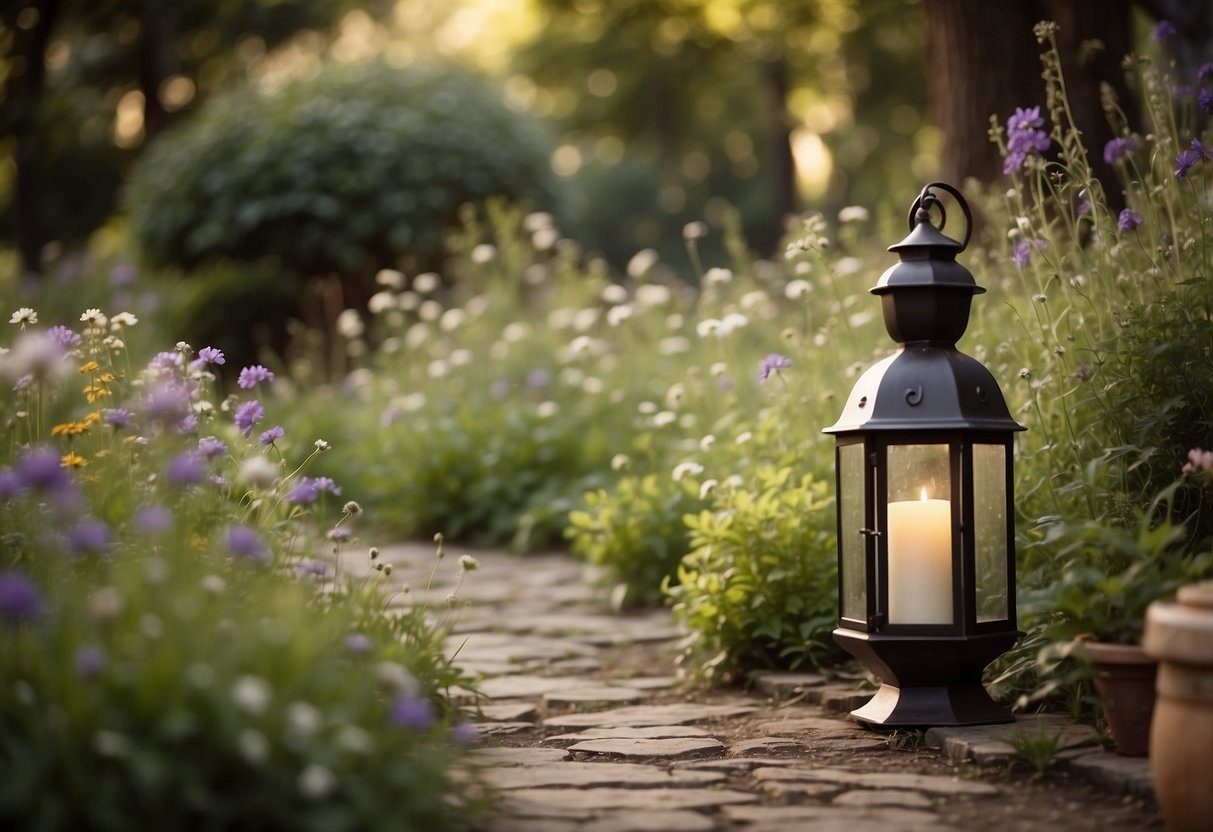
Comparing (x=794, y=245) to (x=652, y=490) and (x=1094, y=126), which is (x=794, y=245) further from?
(x=1094, y=126)

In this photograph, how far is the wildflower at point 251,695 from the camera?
5.77 ft

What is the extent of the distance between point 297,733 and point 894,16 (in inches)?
495

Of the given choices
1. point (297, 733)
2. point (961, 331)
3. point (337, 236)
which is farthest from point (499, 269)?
point (297, 733)

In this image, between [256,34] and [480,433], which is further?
[256,34]

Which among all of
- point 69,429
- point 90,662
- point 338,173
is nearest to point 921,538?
point 90,662

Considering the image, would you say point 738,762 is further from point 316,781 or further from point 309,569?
point 316,781

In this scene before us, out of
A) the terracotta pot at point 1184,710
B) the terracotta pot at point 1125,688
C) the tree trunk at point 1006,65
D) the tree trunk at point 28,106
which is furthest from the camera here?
the tree trunk at point 28,106

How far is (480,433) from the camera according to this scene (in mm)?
6445

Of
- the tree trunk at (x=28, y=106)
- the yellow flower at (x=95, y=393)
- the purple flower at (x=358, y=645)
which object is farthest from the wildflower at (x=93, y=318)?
the tree trunk at (x=28, y=106)

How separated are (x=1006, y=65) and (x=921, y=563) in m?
2.94

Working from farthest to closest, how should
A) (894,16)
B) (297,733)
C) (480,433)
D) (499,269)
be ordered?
Result: (894,16) → (499,269) → (480,433) → (297,733)

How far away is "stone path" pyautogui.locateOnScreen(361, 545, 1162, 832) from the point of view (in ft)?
7.62

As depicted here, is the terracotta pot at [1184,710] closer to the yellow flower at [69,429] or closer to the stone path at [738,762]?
the stone path at [738,762]

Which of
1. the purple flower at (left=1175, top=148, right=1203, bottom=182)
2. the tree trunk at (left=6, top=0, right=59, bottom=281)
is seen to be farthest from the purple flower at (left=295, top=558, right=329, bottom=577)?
the tree trunk at (left=6, top=0, right=59, bottom=281)
